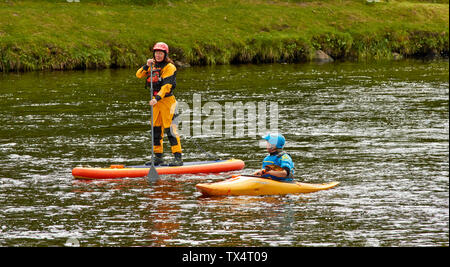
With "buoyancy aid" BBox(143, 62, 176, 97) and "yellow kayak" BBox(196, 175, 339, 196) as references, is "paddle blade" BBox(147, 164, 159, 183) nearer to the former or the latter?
"yellow kayak" BBox(196, 175, 339, 196)

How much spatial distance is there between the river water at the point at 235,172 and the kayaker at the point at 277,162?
480mm

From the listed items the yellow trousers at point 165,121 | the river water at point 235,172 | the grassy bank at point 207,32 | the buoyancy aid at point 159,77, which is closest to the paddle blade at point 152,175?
the river water at point 235,172

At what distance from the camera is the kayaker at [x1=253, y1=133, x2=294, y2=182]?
45.0 ft

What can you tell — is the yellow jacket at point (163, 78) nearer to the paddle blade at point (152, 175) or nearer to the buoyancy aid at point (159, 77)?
the buoyancy aid at point (159, 77)

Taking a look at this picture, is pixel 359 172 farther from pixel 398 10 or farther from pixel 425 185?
pixel 398 10

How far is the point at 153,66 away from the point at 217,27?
34.2m

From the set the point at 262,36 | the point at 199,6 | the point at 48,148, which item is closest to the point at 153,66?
the point at 48,148

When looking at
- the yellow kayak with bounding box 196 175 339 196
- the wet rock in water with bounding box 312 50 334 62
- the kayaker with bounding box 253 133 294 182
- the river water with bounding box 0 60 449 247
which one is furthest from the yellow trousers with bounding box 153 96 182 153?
the wet rock in water with bounding box 312 50 334 62

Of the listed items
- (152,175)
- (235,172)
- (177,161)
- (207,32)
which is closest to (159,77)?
(177,161)

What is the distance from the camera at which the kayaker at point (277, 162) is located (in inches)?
540

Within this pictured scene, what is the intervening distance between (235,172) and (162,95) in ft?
7.85

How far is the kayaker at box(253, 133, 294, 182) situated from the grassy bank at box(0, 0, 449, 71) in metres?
28.5

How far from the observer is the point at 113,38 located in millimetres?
44500

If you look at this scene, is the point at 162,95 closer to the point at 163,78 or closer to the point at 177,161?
the point at 163,78
